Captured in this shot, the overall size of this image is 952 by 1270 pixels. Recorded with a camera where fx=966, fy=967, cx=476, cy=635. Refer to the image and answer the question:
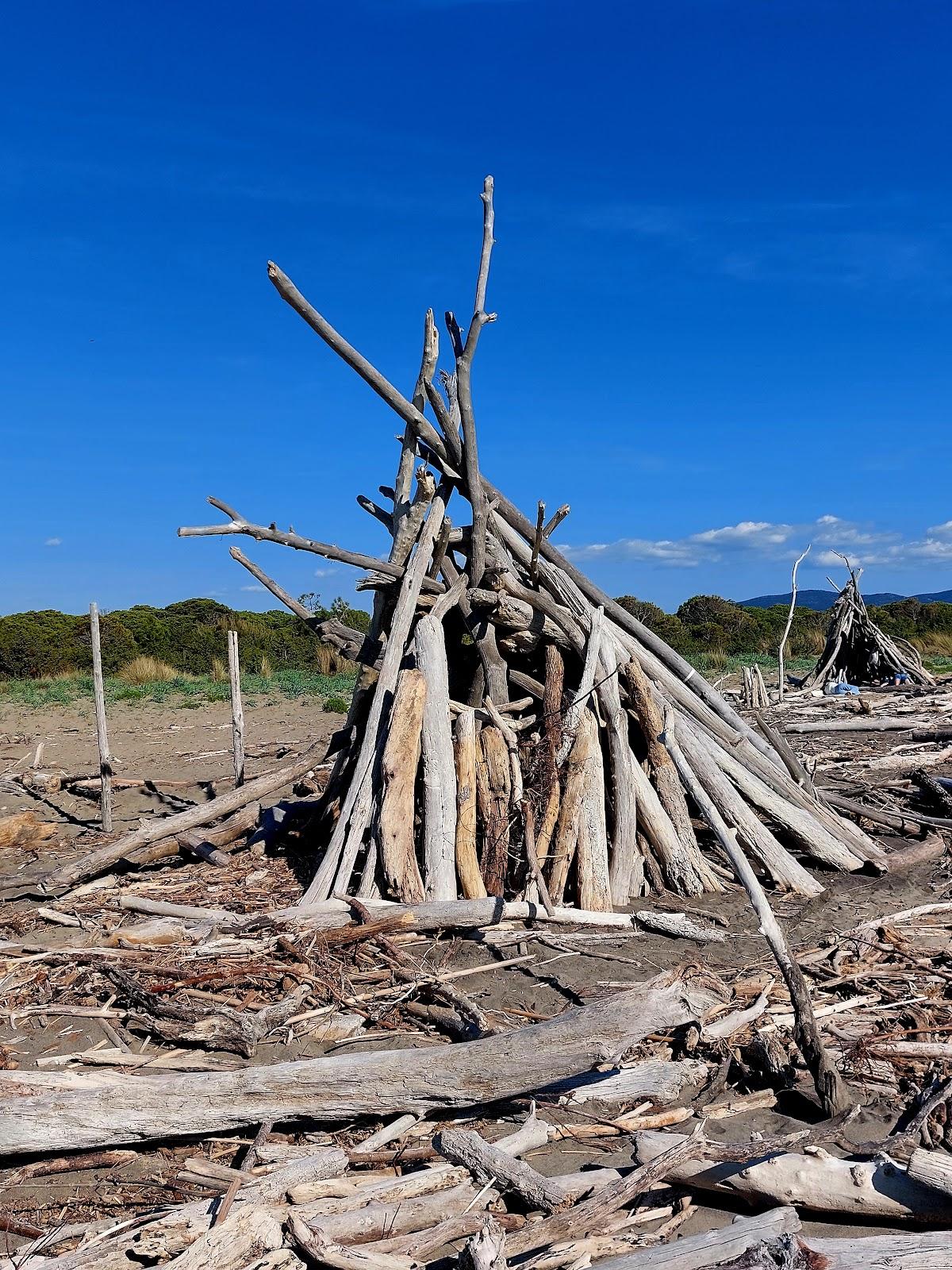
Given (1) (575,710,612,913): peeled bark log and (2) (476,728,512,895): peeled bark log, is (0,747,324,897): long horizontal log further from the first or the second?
(1) (575,710,612,913): peeled bark log

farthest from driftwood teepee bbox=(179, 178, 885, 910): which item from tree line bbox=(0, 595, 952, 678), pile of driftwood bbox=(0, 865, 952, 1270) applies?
tree line bbox=(0, 595, 952, 678)

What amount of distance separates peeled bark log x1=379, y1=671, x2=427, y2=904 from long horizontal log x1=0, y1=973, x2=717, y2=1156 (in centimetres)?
187

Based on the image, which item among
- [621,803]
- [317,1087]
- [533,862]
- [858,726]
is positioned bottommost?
[317,1087]

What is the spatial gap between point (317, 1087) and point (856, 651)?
665 inches

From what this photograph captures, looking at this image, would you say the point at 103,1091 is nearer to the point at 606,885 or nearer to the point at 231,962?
the point at 231,962

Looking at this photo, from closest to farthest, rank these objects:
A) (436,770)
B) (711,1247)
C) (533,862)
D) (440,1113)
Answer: (711,1247)
(440,1113)
(533,862)
(436,770)

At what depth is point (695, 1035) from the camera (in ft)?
13.1

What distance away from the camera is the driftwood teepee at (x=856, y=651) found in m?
17.6

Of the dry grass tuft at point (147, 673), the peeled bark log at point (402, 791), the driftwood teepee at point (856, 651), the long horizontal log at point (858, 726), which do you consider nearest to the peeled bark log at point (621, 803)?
the peeled bark log at point (402, 791)

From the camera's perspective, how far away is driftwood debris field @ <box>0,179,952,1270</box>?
2.99 metres

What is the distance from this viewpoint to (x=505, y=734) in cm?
625

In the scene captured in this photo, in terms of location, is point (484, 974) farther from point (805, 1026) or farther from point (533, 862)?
point (805, 1026)

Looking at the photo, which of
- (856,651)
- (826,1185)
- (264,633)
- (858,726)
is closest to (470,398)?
(826,1185)

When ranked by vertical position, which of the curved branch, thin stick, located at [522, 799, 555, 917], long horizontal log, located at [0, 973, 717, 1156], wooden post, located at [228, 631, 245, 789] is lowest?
Answer: long horizontal log, located at [0, 973, 717, 1156]
